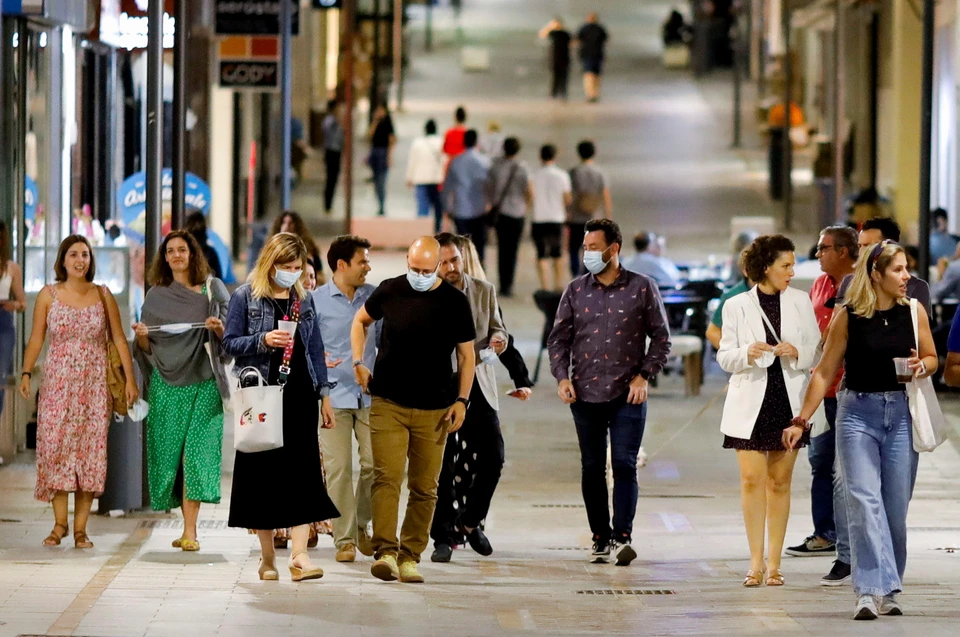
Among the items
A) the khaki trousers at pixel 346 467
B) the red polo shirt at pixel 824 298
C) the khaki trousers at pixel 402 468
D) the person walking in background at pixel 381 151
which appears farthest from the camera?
the person walking in background at pixel 381 151

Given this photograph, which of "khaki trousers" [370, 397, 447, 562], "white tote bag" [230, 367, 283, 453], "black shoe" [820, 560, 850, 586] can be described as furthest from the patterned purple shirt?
"white tote bag" [230, 367, 283, 453]

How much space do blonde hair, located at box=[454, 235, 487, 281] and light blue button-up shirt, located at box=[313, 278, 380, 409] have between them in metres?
0.62

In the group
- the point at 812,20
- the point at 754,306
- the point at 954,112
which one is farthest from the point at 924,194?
the point at 812,20

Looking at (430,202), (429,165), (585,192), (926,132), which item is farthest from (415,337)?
(430,202)

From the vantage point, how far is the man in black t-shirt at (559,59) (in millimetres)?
46156

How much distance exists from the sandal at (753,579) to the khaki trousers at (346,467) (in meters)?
2.04

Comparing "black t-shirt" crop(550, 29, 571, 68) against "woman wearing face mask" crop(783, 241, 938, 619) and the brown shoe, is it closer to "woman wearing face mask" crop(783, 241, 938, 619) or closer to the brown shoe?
the brown shoe

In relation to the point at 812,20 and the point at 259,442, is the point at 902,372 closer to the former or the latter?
the point at 259,442

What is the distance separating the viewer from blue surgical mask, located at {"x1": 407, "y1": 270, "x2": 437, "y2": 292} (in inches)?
398

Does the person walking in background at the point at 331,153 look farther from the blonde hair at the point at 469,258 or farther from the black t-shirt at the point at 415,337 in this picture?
the black t-shirt at the point at 415,337

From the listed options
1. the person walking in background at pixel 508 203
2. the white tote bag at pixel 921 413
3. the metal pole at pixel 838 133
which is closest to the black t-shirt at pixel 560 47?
the metal pole at pixel 838 133

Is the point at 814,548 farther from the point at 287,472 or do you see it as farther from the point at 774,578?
the point at 287,472

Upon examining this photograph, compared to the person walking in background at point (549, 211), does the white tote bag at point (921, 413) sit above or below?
below

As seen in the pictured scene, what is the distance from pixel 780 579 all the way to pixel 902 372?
148cm
